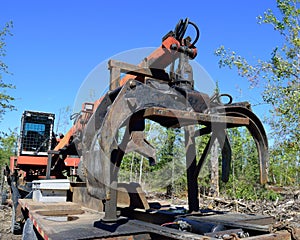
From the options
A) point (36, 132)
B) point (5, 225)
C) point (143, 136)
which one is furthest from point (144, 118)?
point (36, 132)

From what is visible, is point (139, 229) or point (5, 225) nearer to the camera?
point (139, 229)

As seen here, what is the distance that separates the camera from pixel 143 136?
446cm

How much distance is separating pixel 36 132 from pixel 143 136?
738 centimetres

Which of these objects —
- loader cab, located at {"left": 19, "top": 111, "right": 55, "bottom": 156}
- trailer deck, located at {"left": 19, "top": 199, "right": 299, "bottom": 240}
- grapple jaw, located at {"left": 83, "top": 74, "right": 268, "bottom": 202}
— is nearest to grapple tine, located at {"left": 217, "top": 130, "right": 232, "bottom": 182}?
grapple jaw, located at {"left": 83, "top": 74, "right": 268, "bottom": 202}

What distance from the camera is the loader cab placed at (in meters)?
10.5

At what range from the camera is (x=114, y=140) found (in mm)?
3033

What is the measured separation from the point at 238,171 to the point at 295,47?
1312 centimetres

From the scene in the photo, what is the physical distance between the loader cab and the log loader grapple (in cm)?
594

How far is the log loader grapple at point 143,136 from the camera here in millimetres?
2986

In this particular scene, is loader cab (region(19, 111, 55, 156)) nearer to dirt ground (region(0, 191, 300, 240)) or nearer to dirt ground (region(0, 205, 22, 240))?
dirt ground (region(0, 191, 300, 240))

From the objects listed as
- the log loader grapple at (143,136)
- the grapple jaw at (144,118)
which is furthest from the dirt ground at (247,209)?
the grapple jaw at (144,118)

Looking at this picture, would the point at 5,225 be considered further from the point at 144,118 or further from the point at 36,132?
the point at 144,118

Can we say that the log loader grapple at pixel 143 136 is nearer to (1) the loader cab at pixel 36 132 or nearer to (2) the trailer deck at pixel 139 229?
(2) the trailer deck at pixel 139 229

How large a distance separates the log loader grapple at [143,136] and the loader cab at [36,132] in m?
5.94
